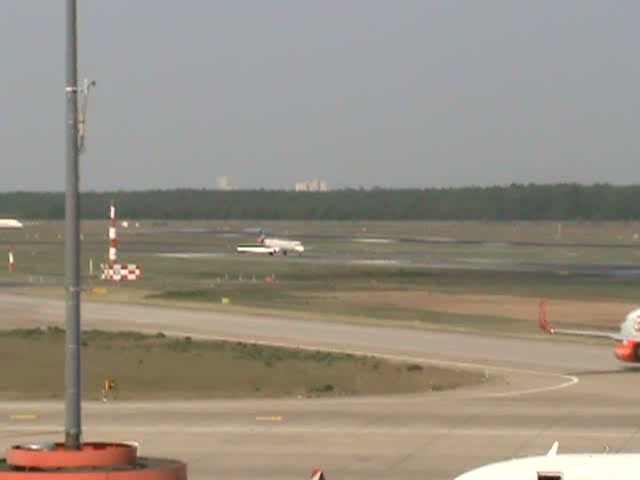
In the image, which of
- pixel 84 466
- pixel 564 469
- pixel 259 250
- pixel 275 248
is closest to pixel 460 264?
pixel 275 248

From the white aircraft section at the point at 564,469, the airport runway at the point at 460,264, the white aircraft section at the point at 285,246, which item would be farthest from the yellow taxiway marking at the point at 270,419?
the white aircraft section at the point at 285,246

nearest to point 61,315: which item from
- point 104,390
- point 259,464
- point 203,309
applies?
point 203,309

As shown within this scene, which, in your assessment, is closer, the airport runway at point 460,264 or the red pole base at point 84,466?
the red pole base at point 84,466

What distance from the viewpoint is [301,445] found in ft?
124

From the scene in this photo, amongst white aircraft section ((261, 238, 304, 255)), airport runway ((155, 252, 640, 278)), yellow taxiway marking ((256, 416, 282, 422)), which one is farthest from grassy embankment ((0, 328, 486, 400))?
white aircraft section ((261, 238, 304, 255))

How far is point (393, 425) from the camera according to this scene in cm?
4184

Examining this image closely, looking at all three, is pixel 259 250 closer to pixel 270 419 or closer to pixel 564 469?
pixel 270 419

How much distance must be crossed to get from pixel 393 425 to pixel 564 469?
778 inches

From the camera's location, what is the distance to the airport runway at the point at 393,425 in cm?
3550

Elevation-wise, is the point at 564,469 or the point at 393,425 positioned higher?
the point at 564,469

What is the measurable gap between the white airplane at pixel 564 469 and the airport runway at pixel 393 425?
10.6 meters

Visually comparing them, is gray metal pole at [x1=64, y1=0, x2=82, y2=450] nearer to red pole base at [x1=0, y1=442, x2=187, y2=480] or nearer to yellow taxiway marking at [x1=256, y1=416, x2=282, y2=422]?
red pole base at [x1=0, y1=442, x2=187, y2=480]

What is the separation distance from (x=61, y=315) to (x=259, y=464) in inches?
1983

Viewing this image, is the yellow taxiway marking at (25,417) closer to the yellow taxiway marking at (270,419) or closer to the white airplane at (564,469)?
the yellow taxiway marking at (270,419)
